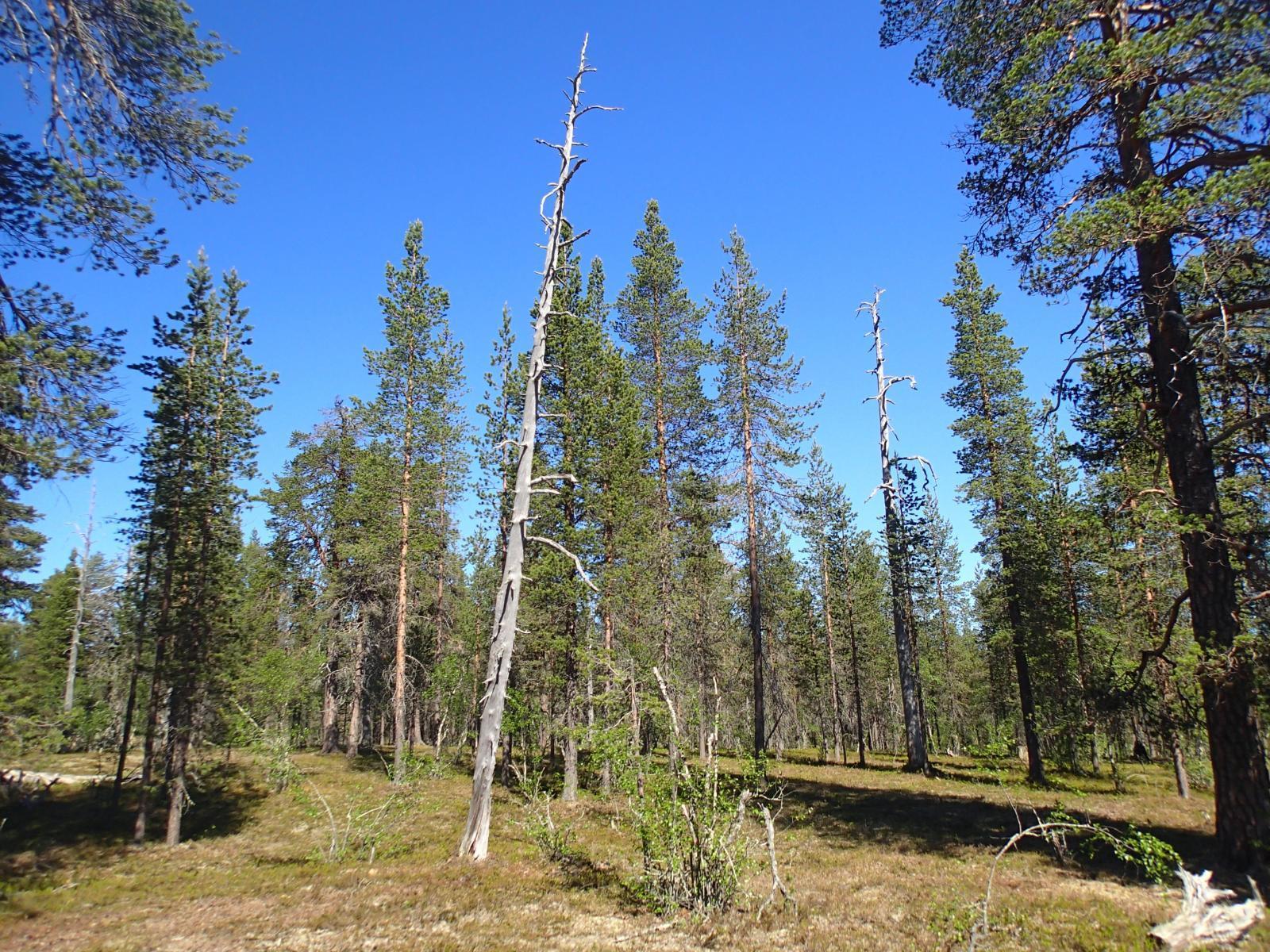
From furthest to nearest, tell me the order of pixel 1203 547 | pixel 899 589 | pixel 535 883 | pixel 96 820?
pixel 899 589 < pixel 96 820 < pixel 535 883 < pixel 1203 547

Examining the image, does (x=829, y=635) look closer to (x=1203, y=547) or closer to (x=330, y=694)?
(x=330, y=694)

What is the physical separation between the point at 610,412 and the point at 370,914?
46.9 ft

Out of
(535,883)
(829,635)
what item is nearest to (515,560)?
(535,883)

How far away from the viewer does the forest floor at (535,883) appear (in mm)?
7160

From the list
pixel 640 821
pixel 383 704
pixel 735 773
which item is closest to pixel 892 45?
pixel 640 821

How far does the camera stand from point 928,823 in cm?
1502

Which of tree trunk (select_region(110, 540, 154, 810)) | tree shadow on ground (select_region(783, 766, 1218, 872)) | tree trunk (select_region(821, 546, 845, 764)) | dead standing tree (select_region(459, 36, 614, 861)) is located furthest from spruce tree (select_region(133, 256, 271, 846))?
tree trunk (select_region(821, 546, 845, 764))

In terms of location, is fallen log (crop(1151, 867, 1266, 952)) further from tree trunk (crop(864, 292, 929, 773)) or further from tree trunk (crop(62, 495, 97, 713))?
tree trunk (crop(62, 495, 97, 713))

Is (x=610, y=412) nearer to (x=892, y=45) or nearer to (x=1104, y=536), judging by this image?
(x=892, y=45)

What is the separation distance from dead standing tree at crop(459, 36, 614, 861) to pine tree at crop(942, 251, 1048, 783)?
57.4 ft

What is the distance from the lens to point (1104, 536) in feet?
31.2

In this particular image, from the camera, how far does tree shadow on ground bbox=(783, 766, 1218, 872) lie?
39.2ft

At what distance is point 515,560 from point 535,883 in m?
5.21

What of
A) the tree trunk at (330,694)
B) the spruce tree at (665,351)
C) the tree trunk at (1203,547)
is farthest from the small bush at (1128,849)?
the tree trunk at (330,694)
